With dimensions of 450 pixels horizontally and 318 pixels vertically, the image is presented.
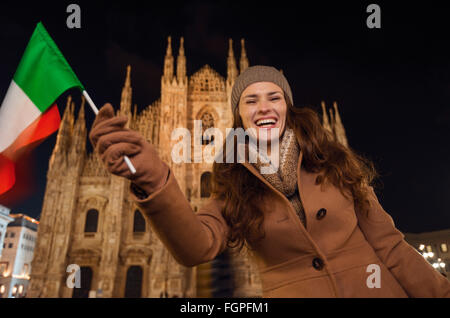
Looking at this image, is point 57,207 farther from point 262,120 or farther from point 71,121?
point 262,120

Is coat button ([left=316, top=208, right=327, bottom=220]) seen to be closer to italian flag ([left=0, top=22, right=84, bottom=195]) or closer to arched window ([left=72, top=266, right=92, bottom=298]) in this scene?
italian flag ([left=0, top=22, right=84, bottom=195])

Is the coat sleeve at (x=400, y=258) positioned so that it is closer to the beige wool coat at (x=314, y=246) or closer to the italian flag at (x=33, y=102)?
the beige wool coat at (x=314, y=246)

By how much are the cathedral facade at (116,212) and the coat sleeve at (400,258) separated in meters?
13.8

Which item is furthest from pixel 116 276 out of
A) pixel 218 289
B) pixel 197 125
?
pixel 218 289

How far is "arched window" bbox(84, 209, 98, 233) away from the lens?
1781 cm

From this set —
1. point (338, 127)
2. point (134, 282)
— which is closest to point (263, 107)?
point (134, 282)

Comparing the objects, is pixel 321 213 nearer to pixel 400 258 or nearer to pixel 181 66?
pixel 400 258

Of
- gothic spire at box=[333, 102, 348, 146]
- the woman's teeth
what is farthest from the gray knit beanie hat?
gothic spire at box=[333, 102, 348, 146]

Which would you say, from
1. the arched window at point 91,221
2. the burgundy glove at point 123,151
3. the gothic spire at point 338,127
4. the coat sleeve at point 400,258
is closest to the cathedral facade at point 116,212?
the arched window at point 91,221

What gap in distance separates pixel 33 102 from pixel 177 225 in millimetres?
1091

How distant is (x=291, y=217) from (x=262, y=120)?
0.54 metres

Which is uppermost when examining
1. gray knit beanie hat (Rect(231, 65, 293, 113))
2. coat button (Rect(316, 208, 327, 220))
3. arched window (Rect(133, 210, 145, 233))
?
arched window (Rect(133, 210, 145, 233))

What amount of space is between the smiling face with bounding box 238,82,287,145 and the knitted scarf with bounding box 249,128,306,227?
0.29 ft

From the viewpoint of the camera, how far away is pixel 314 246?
3.68 feet
